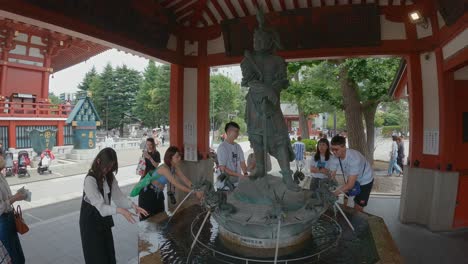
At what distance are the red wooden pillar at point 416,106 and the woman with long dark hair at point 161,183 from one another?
4.40 metres

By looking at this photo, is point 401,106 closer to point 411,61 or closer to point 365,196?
point 411,61

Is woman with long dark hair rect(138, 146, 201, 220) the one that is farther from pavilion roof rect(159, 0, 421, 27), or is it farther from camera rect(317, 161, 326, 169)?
pavilion roof rect(159, 0, 421, 27)

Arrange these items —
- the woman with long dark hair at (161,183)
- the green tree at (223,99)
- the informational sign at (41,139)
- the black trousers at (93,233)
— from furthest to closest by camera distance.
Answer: the green tree at (223,99) → the informational sign at (41,139) → the woman with long dark hair at (161,183) → the black trousers at (93,233)

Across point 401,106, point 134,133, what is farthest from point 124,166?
point 401,106

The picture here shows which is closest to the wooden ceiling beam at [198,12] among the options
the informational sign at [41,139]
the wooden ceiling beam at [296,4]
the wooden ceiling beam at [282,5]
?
the wooden ceiling beam at [282,5]

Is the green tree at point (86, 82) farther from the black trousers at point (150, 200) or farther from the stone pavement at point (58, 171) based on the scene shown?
the black trousers at point (150, 200)

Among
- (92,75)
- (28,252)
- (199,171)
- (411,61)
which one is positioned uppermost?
(92,75)

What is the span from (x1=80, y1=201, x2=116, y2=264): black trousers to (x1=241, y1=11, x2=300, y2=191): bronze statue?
1836mm

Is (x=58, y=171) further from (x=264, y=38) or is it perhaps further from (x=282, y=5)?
(x=264, y=38)

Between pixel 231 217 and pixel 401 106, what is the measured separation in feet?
96.6

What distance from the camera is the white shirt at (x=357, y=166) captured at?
4.11 meters

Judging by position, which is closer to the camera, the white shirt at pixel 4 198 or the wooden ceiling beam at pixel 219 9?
the white shirt at pixel 4 198

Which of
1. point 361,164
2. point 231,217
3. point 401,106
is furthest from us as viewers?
point 401,106

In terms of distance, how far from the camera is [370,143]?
1203cm
